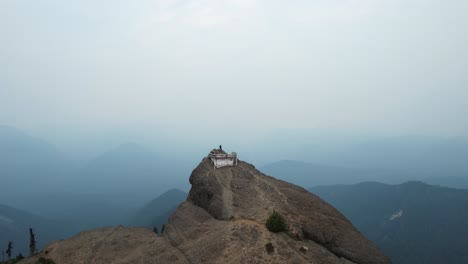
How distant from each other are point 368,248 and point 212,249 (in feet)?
84.5

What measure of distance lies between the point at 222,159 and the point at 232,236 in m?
26.4

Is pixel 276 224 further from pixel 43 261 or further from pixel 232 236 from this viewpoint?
pixel 43 261

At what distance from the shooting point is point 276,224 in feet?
150

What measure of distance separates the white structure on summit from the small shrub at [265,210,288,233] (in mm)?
22594

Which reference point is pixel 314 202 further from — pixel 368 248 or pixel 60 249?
pixel 60 249

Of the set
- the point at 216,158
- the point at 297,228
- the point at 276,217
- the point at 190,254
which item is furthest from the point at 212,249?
the point at 216,158

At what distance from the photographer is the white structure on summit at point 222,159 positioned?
6725 cm

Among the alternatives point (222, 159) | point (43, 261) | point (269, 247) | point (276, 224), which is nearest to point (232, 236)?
point (269, 247)

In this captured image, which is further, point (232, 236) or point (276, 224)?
point (276, 224)

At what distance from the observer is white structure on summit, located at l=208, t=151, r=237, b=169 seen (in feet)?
221

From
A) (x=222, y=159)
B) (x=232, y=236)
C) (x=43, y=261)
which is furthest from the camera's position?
(x=222, y=159)

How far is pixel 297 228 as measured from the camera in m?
48.4

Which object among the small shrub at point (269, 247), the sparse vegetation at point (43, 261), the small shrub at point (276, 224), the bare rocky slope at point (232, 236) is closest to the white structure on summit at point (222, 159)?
the bare rocky slope at point (232, 236)

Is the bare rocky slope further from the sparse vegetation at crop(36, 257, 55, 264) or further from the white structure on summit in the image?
the white structure on summit
